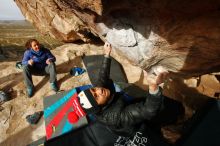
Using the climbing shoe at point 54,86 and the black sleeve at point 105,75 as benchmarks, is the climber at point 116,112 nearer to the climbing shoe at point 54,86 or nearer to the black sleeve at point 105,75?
the black sleeve at point 105,75

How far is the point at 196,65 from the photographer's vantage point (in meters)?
5.61

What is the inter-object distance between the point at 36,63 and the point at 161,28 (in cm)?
423

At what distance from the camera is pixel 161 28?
4562 millimetres

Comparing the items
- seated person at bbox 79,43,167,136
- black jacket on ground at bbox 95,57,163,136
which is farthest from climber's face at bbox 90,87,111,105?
black jacket on ground at bbox 95,57,163,136

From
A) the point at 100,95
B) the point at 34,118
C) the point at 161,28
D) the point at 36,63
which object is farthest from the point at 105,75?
the point at 36,63

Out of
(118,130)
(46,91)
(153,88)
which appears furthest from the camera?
(46,91)

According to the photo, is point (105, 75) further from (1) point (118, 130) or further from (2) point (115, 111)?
(1) point (118, 130)

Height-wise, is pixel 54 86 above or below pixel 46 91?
above

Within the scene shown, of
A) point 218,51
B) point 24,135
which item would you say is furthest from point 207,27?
point 24,135

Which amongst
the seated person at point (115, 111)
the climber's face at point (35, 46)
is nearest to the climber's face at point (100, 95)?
the seated person at point (115, 111)

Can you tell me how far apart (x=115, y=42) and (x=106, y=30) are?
373 mm

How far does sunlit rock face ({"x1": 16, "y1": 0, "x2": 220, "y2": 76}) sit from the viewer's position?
390 centimetres

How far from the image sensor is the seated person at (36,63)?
22.8 ft

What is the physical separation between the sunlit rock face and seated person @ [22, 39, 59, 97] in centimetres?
212
